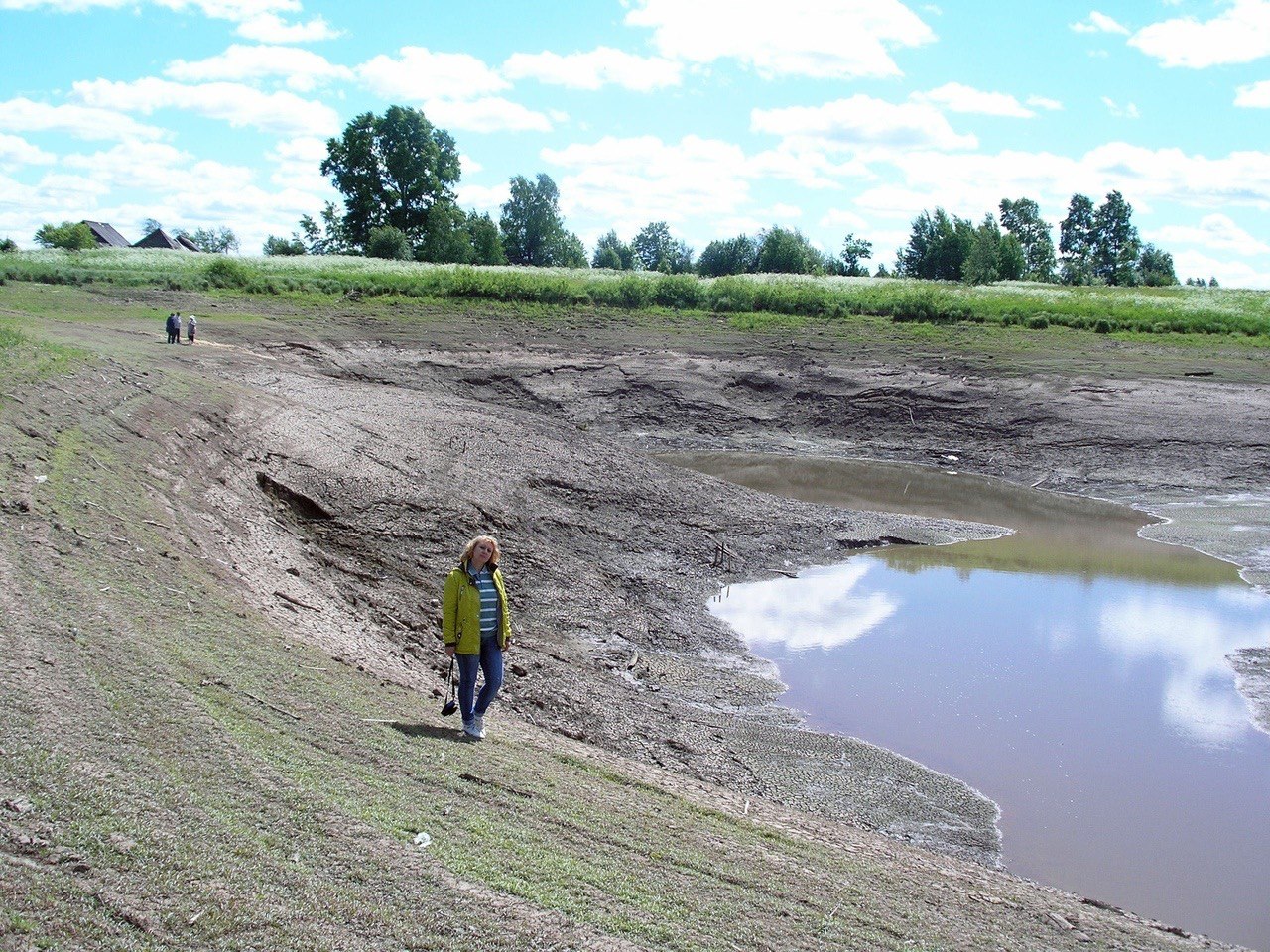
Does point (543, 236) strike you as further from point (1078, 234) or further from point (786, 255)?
point (1078, 234)

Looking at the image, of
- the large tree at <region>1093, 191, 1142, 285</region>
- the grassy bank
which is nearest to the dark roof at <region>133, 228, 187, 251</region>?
the grassy bank

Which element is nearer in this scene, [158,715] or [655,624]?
[158,715]

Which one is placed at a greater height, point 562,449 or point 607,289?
point 607,289

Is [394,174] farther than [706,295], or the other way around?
[394,174]

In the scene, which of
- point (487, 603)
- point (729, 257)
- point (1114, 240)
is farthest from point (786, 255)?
point (487, 603)

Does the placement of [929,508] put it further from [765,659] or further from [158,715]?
[158,715]

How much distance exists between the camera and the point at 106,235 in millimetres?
88000

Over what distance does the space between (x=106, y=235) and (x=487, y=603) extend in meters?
90.4

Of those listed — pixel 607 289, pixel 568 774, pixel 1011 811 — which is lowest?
pixel 1011 811

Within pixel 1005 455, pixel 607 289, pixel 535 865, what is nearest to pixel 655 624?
pixel 535 865

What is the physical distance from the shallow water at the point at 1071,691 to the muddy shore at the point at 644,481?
623 millimetres

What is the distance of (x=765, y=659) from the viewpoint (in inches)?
587

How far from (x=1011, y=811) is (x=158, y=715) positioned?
304 inches

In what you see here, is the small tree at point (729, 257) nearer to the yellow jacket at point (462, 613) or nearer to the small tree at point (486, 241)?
the small tree at point (486, 241)
